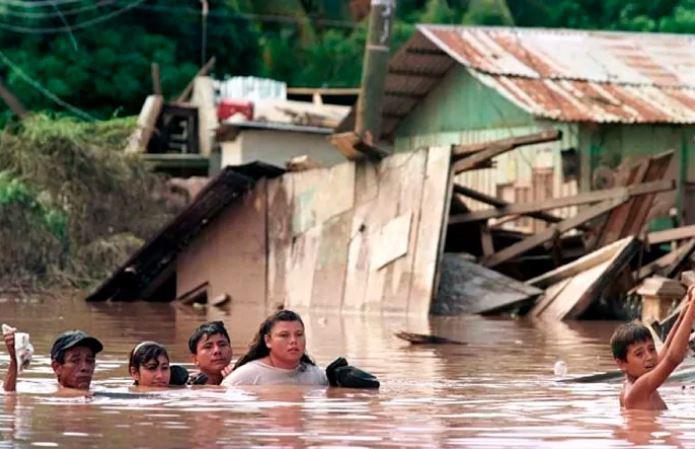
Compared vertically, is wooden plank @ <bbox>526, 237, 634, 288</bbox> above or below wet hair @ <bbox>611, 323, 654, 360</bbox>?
above

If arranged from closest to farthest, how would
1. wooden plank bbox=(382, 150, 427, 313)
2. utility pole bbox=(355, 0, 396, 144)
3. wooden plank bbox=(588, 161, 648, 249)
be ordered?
wooden plank bbox=(382, 150, 427, 313) < wooden plank bbox=(588, 161, 648, 249) < utility pole bbox=(355, 0, 396, 144)

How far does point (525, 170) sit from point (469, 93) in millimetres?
2052

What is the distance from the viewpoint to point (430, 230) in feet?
78.2

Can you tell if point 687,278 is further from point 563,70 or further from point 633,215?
point 563,70

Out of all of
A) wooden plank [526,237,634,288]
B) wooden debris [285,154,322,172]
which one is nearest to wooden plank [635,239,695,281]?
wooden plank [526,237,634,288]

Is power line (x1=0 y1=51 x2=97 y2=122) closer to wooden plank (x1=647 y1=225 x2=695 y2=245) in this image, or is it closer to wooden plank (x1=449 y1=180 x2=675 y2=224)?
wooden plank (x1=449 y1=180 x2=675 y2=224)

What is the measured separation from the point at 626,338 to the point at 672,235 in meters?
13.6

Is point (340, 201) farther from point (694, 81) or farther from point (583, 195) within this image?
point (694, 81)

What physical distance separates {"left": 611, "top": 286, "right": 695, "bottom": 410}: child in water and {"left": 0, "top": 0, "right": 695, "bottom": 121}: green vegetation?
29181 mm

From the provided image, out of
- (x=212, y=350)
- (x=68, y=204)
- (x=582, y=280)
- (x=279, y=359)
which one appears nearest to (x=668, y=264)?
(x=582, y=280)

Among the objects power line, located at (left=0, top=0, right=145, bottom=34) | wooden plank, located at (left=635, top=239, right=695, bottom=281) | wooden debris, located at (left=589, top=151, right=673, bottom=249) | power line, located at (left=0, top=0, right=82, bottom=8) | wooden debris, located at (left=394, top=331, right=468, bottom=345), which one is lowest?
wooden debris, located at (left=394, top=331, right=468, bottom=345)

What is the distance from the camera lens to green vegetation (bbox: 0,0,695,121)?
44.1 meters

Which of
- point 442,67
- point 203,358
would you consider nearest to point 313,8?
point 442,67

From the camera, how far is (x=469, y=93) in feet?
106
